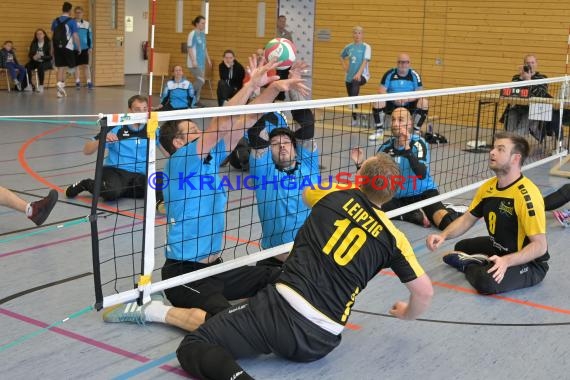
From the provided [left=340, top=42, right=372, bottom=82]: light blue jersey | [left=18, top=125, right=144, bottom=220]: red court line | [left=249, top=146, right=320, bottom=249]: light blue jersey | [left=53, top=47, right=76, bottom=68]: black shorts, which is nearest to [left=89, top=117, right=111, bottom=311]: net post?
[left=249, top=146, right=320, bottom=249]: light blue jersey

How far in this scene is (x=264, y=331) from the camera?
12.5 feet

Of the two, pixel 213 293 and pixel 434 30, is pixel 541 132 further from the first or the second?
pixel 213 293

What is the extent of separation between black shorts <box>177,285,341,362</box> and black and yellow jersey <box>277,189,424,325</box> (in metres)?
0.11

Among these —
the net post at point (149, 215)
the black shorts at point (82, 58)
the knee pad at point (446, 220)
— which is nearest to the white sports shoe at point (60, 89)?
the black shorts at point (82, 58)

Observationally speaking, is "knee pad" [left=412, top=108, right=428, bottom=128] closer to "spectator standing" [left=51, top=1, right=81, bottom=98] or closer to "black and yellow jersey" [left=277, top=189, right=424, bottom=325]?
"black and yellow jersey" [left=277, top=189, right=424, bottom=325]

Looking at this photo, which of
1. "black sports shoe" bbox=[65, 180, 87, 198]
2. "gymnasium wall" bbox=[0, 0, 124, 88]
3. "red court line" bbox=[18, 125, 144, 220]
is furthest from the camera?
"gymnasium wall" bbox=[0, 0, 124, 88]

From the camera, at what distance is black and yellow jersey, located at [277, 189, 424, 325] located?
376cm

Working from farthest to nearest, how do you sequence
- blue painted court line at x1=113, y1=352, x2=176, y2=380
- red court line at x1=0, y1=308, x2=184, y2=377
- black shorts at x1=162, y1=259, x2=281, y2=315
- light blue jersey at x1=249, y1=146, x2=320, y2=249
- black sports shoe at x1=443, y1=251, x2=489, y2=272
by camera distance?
1. black sports shoe at x1=443, y1=251, x2=489, y2=272
2. light blue jersey at x1=249, y1=146, x2=320, y2=249
3. black shorts at x1=162, y1=259, x2=281, y2=315
4. red court line at x1=0, y1=308, x2=184, y2=377
5. blue painted court line at x1=113, y1=352, x2=176, y2=380

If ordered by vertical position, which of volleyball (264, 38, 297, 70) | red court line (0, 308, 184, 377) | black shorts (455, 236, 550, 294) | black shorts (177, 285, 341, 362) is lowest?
red court line (0, 308, 184, 377)

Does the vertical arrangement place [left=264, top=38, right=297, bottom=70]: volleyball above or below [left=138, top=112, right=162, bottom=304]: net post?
above

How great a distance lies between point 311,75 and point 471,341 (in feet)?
44.0

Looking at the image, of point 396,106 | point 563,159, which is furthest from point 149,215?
point 396,106

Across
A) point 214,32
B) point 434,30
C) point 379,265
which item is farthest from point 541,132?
point 214,32

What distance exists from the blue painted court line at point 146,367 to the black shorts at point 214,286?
0.39 meters
